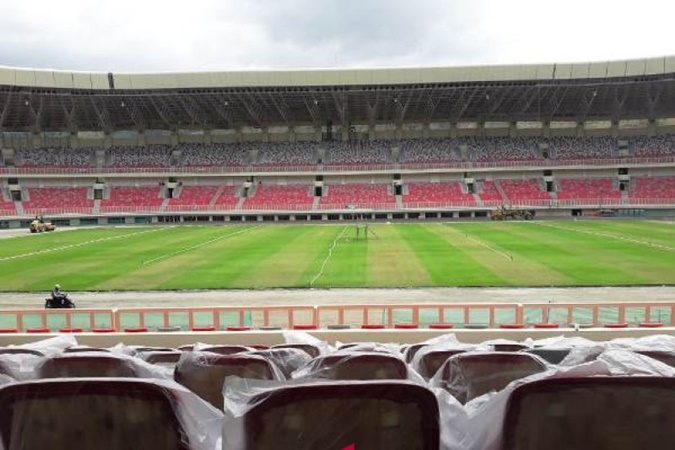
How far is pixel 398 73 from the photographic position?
6178 cm

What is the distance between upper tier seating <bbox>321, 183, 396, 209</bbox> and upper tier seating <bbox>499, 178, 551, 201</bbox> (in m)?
14.2

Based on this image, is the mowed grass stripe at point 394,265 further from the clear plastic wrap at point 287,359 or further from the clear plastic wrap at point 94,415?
the clear plastic wrap at point 94,415

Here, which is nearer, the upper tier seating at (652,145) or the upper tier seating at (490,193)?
the upper tier seating at (490,193)

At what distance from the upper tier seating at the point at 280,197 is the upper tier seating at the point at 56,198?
65.3 feet

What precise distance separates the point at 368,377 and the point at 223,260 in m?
28.4

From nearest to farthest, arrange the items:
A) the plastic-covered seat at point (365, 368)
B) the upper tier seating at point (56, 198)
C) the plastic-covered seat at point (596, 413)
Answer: the plastic-covered seat at point (596, 413) < the plastic-covered seat at point (365, 368) < the upper tier seating at point (56, 198)

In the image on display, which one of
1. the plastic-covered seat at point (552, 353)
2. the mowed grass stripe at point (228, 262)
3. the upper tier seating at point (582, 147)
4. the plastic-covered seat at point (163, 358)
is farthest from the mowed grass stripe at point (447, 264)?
the upper tier seating at point (582, 147)

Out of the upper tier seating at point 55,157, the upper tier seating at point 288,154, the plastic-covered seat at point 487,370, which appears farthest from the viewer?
the upper tier seating at point 288,154

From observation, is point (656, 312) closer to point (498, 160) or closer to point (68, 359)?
point (68, 359)

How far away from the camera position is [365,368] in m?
3.95

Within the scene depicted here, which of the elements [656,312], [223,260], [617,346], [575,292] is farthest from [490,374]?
[223,260]

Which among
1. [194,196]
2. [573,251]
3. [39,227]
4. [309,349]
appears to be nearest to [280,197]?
[194,196]

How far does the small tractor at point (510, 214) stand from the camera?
5947 centimetres

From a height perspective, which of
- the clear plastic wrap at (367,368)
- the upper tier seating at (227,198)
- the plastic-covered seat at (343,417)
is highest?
the upper tier seating at (227,198)
